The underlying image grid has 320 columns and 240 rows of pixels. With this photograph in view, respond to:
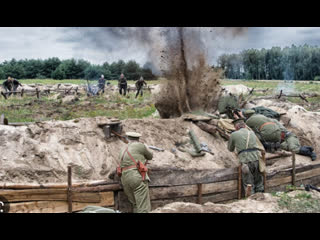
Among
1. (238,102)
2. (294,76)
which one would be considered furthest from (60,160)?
(294,76)

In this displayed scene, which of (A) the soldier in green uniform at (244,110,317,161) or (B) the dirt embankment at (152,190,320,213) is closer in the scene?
(B) the dirt embankment at (152,190,320,213)

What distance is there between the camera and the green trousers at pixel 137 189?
6406mm

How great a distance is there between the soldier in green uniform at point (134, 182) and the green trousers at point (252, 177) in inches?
105

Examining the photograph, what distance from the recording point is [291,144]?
1015 cm

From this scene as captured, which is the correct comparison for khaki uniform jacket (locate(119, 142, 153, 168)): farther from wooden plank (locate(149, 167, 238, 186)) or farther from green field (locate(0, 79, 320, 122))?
green field (locate(0, 79, 320, 122))

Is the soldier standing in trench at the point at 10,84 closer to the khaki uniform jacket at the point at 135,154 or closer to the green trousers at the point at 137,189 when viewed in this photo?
the khaki uniform jacket at the point at 135,154

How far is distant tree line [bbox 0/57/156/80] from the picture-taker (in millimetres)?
32219

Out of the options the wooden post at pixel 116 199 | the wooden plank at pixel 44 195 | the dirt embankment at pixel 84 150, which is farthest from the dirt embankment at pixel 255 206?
the dirt embankment at pixel 84 150

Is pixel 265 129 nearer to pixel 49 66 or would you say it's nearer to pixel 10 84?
pixel 10 84

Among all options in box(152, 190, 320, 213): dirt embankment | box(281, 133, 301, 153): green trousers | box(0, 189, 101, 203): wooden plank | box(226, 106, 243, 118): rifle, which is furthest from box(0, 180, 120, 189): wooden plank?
box(281, 133, 301, 153): green trousers

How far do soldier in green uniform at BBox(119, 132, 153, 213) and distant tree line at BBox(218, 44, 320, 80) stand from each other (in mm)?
25425

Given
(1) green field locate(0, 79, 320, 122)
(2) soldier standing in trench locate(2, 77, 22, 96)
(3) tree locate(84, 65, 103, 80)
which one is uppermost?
(3) tree locate(84, 65, 103, 80)

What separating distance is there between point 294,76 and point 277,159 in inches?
989

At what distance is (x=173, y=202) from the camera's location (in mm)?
6977
